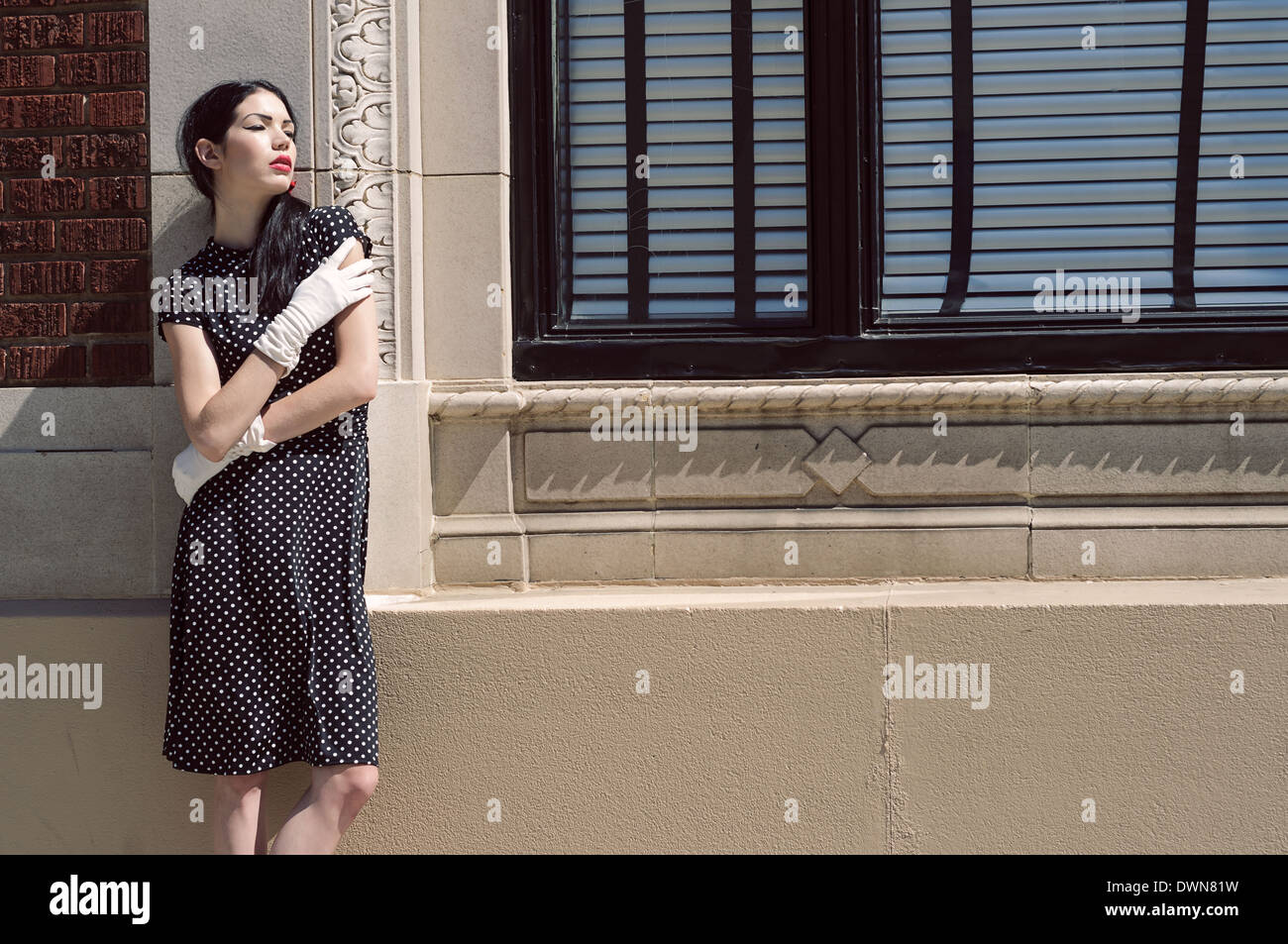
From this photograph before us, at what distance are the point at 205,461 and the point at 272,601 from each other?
0.49 m

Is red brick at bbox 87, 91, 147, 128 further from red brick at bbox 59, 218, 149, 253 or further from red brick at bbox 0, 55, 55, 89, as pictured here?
red brick at bbox 59, 218, 149, 253

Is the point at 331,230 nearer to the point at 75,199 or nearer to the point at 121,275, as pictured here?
the point at 121,275

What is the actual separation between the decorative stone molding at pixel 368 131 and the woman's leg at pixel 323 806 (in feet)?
5.14

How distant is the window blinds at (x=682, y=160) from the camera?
4.98m

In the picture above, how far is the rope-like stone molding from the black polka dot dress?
1067 mm

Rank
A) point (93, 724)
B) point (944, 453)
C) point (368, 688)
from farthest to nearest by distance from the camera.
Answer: point (944, 453), point (93, 724), point (368, 688)

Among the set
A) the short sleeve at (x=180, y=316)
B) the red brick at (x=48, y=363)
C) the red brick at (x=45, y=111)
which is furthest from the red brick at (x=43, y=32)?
the short sleeve at (x=180, y=316)

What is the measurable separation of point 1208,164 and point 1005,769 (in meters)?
2.49

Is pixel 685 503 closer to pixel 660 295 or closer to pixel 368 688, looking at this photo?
A: pixel 660 295

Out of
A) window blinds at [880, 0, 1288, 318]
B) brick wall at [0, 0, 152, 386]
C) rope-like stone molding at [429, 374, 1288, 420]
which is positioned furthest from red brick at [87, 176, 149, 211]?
window blinds at [880, 0, 1288, 318]

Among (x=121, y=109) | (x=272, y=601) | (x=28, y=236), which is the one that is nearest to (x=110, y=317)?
(x=28, y=236)

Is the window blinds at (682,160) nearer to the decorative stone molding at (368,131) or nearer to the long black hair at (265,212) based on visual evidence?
the decorative stone molding at (368,131)

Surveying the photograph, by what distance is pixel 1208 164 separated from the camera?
4.89 m

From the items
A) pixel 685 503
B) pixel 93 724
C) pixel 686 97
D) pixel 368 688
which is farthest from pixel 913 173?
pixel 93 724
